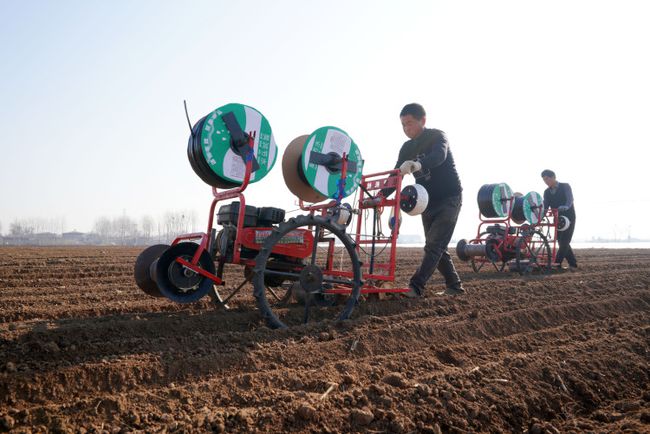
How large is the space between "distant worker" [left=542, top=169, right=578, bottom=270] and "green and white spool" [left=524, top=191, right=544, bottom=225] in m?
0.29

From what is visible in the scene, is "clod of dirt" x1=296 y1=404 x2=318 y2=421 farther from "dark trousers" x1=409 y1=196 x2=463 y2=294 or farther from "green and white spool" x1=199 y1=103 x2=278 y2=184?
"dark trousers" x1=409 y1=196 x2=463 y2=294

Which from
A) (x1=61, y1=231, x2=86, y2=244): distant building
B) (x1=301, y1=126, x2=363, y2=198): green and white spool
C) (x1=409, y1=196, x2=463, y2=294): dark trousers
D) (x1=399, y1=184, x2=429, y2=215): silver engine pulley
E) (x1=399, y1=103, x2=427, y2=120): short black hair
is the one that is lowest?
(x1=61, y1=231, x2=86, y2=244): distant building

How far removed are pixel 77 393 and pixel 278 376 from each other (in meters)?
0.99

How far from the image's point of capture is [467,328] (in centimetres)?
374

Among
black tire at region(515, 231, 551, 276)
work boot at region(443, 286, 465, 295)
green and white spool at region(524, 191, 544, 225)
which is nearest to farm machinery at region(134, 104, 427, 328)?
work boot at region(443, 286, 465, 295)

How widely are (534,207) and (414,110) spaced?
19.4 ft

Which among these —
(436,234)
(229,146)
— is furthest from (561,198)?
(229,146)

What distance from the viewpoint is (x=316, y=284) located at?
3.62m

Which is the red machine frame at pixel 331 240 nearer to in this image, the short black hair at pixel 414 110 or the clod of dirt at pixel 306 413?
the short black hair at pixel 414 110

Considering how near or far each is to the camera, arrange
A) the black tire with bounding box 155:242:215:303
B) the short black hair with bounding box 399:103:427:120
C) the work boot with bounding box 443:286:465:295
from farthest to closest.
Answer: the work boot with bounding box 443:286:465:295 < the short black hair with bounding box 399:103:427:120 < the black tire with bounding box 155:242:215:303

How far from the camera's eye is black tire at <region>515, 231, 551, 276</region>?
8578 millimetres

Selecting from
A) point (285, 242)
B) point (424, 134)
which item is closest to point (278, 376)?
point (285, 242)

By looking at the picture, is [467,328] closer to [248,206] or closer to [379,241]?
[379,241]

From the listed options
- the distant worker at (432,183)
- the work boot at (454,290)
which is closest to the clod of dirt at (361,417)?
the distant worker at (432,183)
